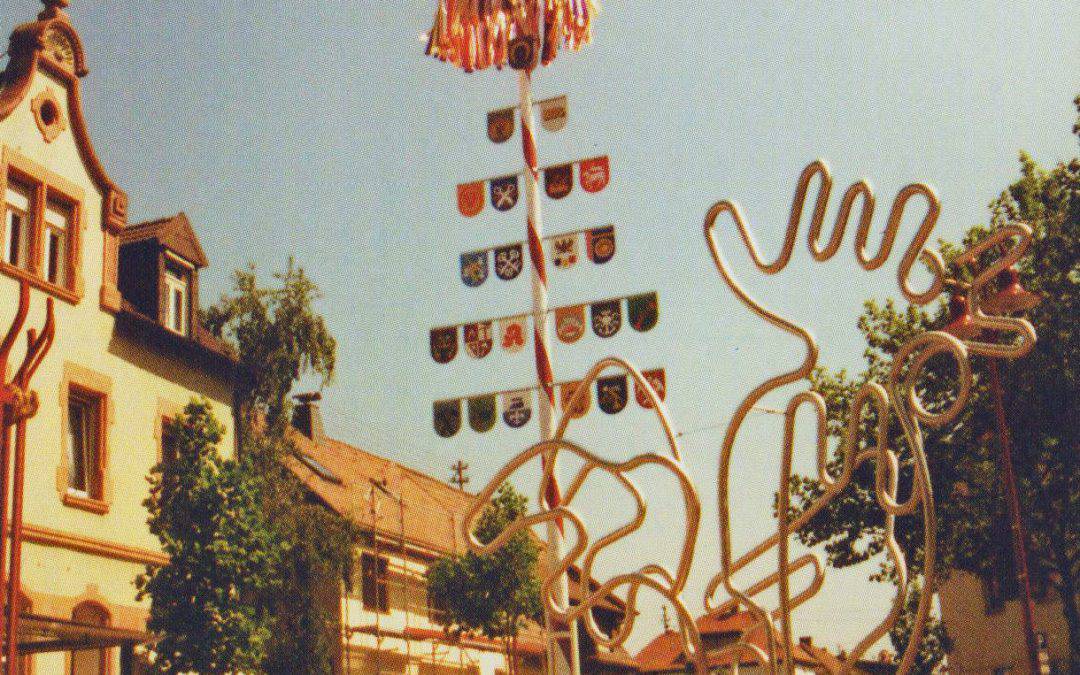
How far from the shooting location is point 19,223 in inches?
753

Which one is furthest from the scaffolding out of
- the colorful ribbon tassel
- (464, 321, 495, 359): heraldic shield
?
the colorful ribbon tassel

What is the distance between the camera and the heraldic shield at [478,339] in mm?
19766

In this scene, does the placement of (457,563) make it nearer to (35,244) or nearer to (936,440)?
(936,440)

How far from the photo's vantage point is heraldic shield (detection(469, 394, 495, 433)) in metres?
19.6

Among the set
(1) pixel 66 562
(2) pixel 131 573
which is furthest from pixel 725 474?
(2) pixel 131 573

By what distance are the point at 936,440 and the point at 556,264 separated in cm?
1402

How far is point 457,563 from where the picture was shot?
96.5 feet

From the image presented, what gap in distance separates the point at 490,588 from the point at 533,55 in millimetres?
13766

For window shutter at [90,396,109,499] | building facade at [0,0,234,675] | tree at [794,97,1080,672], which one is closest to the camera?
building facade at [0,0,234,675]

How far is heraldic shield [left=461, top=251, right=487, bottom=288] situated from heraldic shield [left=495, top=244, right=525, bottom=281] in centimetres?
40

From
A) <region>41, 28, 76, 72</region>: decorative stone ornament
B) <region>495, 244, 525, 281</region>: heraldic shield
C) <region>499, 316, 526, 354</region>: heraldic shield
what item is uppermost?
<region>41, 28, 76, 72</region>: decorative stone ornament

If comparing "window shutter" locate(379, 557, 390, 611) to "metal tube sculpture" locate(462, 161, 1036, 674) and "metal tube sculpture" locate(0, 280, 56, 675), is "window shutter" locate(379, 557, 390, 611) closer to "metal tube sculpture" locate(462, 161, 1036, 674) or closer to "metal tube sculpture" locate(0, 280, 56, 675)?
"metal tube sculpture" locate(0, 280, 56, 675)

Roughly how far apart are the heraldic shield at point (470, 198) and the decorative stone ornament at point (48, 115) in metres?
6.01

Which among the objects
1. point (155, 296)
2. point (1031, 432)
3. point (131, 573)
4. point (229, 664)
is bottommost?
point (229, 664)
